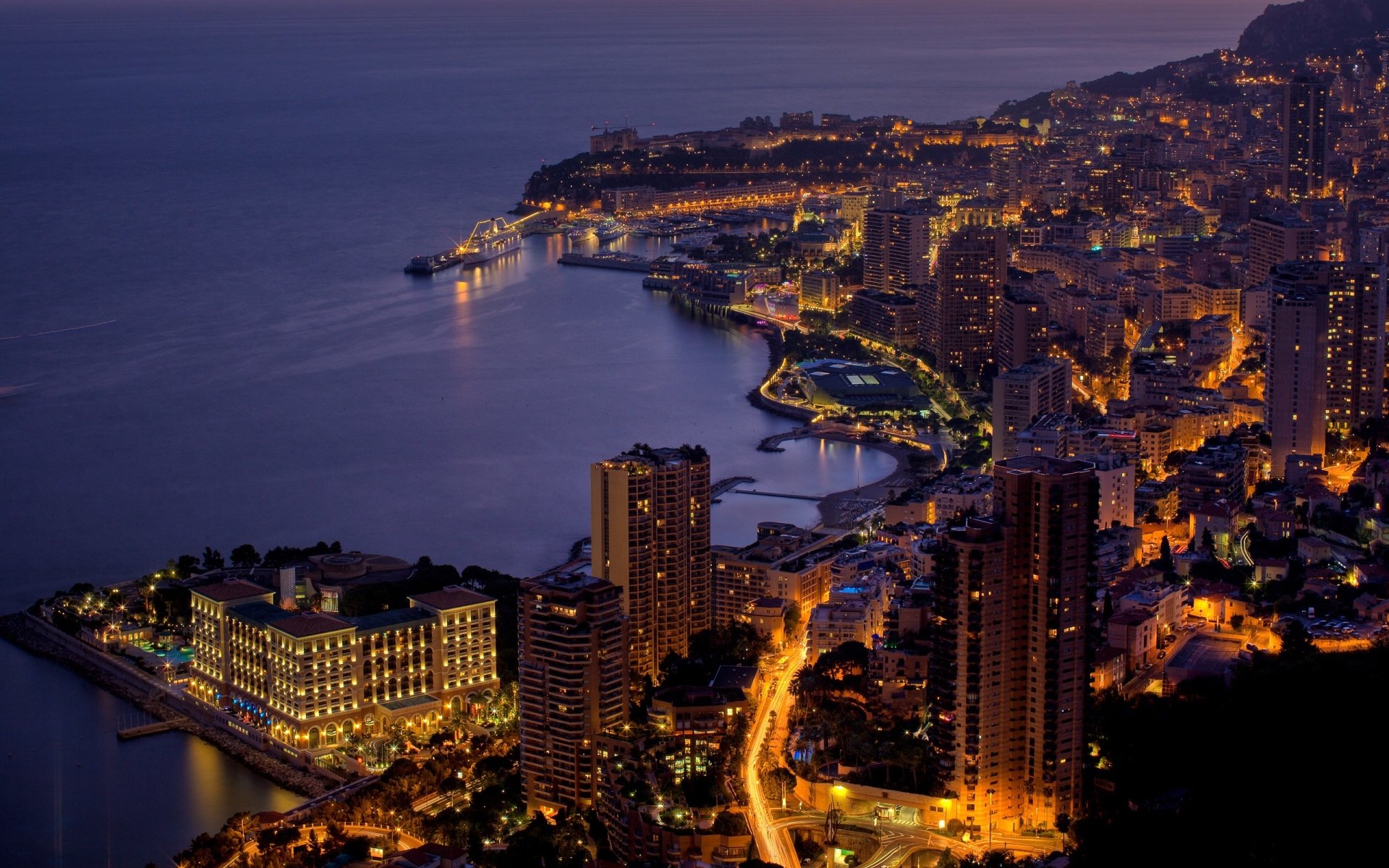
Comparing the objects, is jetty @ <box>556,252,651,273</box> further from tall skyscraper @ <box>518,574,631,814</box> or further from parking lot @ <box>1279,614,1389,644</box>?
tall skyscraper @ <box>518,574,631,814</box>

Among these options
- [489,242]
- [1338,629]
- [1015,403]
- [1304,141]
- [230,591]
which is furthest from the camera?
[489,242]

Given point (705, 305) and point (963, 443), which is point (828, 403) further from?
point (705, 305)

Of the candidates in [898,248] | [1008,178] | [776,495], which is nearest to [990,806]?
[776,495]

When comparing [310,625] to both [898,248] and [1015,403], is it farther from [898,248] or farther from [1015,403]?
[898,248]

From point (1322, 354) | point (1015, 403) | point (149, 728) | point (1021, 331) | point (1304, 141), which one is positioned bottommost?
point (149, 728)

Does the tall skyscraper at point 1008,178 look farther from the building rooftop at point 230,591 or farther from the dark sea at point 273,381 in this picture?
the building rooftop at point 230,591
